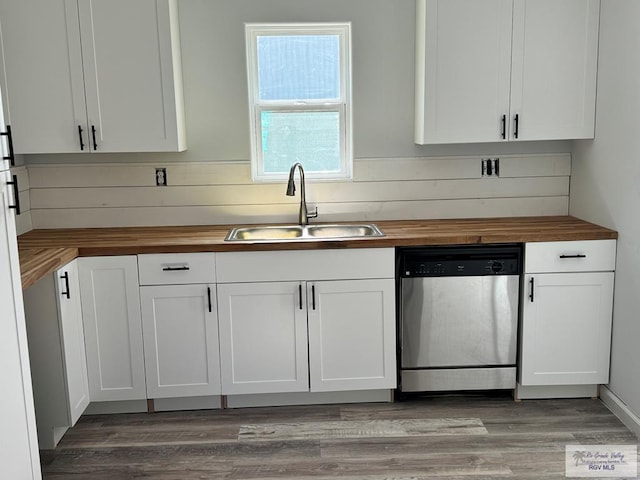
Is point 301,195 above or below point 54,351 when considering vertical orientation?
above

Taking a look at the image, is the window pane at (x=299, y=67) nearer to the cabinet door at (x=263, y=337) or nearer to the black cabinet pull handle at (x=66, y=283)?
the cabinet door at (x=263, y=337)

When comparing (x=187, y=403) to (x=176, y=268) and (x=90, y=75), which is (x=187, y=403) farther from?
(x=90, y=75)

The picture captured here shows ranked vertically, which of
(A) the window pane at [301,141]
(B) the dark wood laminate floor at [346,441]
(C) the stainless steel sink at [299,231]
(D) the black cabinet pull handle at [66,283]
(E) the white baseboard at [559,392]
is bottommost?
(B) the dark wood laminate floor at [346,441]

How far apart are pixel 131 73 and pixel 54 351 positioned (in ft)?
4.54

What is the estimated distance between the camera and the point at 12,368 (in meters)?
2.14

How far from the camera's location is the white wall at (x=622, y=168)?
2.91m

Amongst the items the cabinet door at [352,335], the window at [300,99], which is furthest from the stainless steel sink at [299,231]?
the cabinet door at [352,335]

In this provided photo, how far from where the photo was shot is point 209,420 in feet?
10.4

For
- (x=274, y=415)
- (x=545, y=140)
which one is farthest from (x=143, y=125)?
(x=545, y=140)

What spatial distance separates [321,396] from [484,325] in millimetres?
902

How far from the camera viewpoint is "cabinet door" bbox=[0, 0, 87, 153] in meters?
3.08

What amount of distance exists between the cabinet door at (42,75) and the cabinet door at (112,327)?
2.24 ft

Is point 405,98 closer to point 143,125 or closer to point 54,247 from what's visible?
point 143,125

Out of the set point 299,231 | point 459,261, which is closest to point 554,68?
point 459,261
